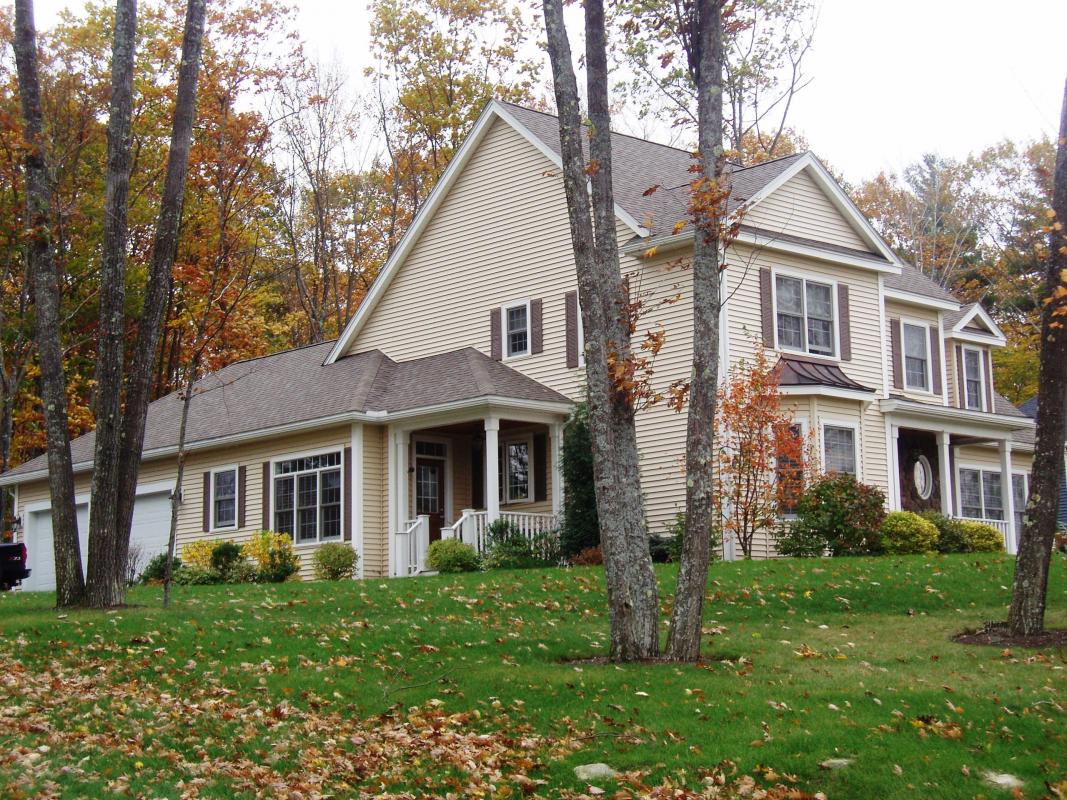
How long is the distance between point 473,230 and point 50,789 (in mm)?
18944

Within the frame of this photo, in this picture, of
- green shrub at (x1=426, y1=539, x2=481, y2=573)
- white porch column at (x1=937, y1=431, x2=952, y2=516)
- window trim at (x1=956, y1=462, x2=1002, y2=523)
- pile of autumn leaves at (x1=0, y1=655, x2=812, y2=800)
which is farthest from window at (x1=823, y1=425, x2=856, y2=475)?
pile of autumn leaves at (x1=0, y1=655, x2=812, y2=800)

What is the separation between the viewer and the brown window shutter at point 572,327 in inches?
917

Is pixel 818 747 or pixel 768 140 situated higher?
pixel 768 140

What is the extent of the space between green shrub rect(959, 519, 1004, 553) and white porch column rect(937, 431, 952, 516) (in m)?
1.06

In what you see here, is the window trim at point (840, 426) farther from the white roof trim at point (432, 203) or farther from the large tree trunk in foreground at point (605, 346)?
the large tree trunk in foreground at point (605, 346)

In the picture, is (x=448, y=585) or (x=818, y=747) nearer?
(x=818, y=747)

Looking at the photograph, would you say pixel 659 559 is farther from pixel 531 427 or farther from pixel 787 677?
pixel 787 677

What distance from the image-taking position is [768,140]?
130 feet

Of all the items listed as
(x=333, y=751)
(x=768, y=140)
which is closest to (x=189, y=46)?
(x=333, y=751)

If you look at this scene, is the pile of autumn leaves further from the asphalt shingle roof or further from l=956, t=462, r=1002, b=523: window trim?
l=956, t=462, r=1002, b=523: window trim

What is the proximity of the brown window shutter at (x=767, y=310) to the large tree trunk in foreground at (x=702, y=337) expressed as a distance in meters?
10.4

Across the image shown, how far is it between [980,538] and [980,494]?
473 centimetres

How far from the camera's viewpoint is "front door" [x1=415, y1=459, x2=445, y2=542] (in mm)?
24453

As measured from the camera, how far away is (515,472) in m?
24.2
